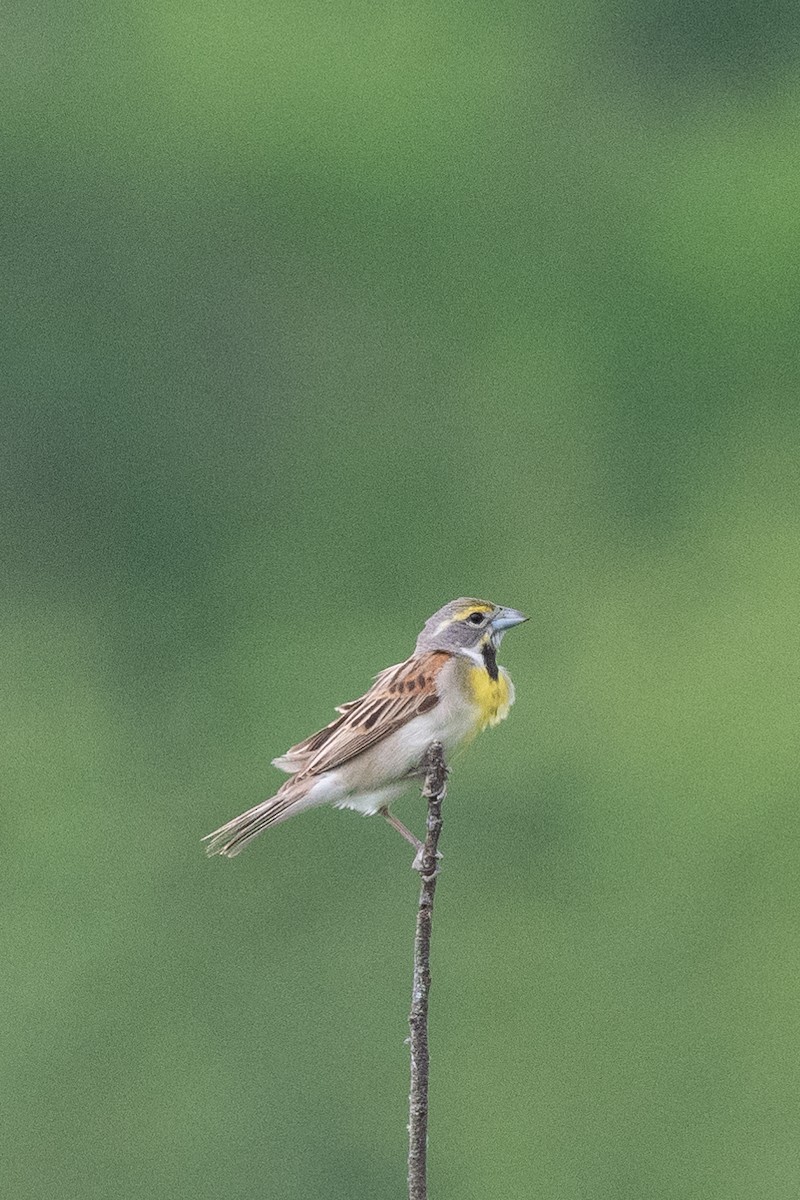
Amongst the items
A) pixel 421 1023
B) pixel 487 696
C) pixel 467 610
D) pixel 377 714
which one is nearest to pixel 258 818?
pixel 377 714

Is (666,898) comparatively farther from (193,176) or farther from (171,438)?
(193,176)

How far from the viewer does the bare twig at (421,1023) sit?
1953 millimetres

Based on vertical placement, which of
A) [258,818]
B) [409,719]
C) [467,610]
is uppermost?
[467,610]

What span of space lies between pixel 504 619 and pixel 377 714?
0.30 metres

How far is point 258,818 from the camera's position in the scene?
364cm

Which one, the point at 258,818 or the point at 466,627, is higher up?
the point at 466,627

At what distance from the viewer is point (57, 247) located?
758 inches

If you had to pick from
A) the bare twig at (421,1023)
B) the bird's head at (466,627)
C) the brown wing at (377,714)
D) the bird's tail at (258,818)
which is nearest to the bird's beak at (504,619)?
the bird's head at (466,627)

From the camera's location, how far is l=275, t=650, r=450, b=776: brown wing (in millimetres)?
3822

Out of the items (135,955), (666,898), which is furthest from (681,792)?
(135,955)

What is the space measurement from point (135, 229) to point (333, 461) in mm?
3234

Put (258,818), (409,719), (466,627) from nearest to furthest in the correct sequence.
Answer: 1. (258,818)
2. (409,719)
3. (466,627)

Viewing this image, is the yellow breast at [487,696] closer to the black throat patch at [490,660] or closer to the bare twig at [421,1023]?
the black throat patch at [490,660]

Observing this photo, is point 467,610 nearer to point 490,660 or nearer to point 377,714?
point 490,660
